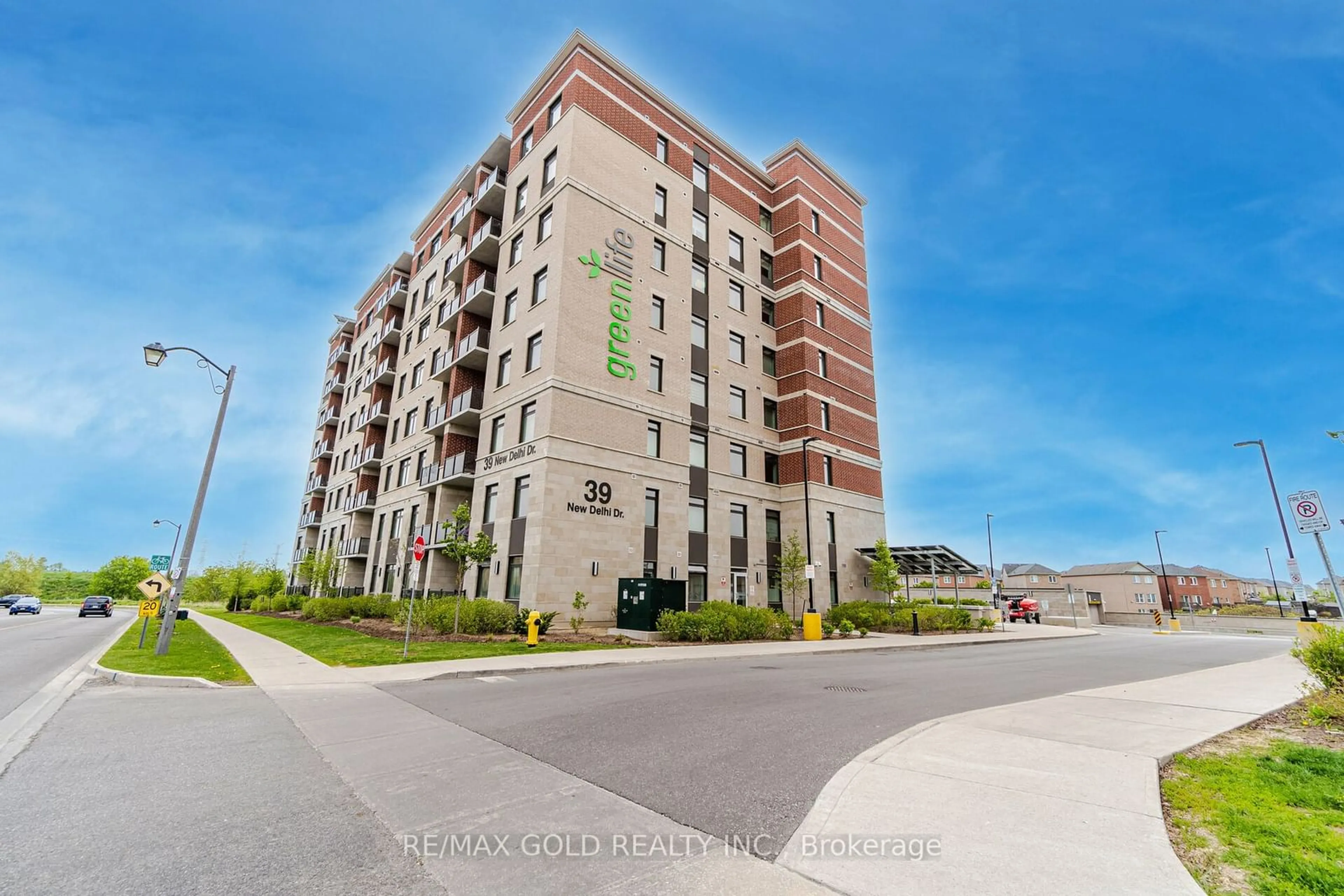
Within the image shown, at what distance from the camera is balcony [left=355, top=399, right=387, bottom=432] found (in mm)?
43625

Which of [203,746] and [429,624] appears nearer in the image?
[203,746]

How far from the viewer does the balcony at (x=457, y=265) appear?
34281 mm

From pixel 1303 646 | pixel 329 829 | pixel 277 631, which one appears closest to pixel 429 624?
pixel 277 631

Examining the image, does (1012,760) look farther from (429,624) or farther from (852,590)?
(852,590)

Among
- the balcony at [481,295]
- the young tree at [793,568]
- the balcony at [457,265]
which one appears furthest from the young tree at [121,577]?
the young tree at [793,568]

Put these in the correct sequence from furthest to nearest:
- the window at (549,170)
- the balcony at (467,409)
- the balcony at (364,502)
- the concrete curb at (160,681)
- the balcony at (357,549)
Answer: the balcony at (364,502), the balcony at (357,549), the balcony at (467,409), the window at (549,170), the concrete curb at (160,681)

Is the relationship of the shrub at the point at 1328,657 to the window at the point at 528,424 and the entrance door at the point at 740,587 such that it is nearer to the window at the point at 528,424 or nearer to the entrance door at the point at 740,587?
the entrance door at the point at 740,587

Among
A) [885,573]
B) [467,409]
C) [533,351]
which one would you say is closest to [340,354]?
[467,409]

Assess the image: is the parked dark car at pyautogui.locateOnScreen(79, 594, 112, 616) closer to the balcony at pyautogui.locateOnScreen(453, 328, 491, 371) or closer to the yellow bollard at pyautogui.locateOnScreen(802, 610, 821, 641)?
the balcony at pyautogui.locateOnScreen(453, 328, 491, 371)

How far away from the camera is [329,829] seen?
4.18 meters

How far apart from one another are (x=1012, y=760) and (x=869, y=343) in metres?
37.3

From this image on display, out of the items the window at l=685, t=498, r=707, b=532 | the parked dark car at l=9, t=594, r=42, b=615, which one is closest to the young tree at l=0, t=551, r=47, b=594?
the parked dark car at l=9, t=594, r=42, b=615

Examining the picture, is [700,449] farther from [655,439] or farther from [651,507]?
[651,507]

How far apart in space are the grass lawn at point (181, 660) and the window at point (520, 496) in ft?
34.3
